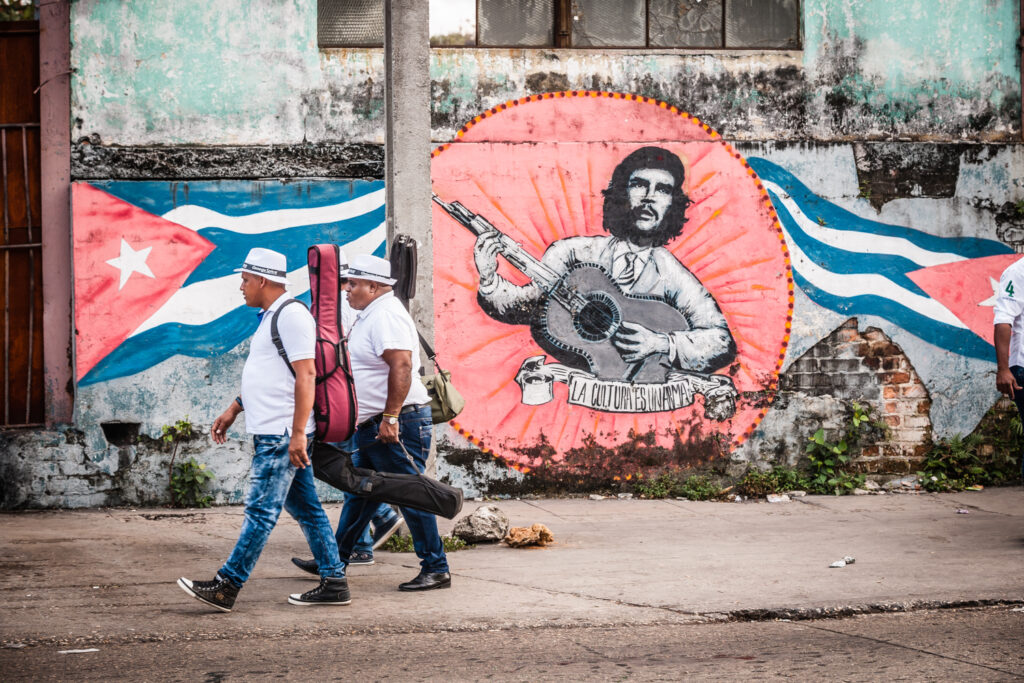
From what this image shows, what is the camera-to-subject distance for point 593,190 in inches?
379

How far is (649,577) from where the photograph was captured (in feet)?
22.4

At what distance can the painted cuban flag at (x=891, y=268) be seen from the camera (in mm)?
9820

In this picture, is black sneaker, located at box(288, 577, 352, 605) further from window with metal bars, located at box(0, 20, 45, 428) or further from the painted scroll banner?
window with metal bars, located at box(0, 20, 45, 428)

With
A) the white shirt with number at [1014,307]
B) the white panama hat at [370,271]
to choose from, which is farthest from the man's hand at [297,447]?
the white shirt with number at [1014,307]

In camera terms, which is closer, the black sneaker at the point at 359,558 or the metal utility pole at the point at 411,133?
the black sneaker at the point at 359,558

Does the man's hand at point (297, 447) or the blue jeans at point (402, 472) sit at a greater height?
the man's hand at point (297, 447)

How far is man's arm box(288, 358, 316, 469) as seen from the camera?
577 cm

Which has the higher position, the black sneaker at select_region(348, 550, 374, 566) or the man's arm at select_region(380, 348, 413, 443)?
the man's arm at select_region(380, 348, 413, 443)

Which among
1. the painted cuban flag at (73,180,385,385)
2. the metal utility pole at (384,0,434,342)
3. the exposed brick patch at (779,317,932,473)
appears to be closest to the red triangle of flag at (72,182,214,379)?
the painted cuban flag at (73,180,385,385)

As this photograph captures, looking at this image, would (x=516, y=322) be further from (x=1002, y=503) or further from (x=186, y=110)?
(x=1002, y=503)

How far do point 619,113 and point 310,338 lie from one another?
4.67m

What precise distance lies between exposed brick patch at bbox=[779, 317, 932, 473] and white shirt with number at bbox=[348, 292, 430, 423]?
4485 mm

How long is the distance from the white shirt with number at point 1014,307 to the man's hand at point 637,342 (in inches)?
108

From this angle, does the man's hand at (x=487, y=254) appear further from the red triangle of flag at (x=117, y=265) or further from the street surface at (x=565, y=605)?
the red triangle of flag at (x=117, y=265)
